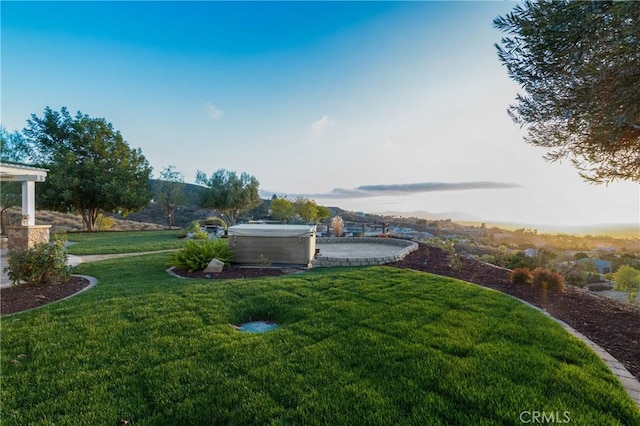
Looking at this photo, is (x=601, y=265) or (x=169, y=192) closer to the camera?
(x=601, y=265)

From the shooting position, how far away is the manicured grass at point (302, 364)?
2018mm

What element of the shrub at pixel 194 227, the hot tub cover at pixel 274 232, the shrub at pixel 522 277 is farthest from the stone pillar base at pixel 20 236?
Result: the shrub at pixel 522 277

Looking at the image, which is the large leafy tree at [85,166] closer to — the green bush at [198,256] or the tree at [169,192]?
the tree at [169,192]

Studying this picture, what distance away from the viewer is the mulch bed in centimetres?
332

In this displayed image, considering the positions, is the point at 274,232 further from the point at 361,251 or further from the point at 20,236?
the point at 20,236

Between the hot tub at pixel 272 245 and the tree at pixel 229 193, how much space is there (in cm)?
1673

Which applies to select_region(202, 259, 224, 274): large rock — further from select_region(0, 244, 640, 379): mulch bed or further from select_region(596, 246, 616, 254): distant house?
select_region(596, 246, 616, 254): distant house

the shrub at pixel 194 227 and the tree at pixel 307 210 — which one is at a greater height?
the tree at pixel 307 210


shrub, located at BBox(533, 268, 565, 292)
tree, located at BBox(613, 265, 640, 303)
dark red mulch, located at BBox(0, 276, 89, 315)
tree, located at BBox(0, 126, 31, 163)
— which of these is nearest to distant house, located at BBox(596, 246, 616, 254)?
tree, located at BBox(613, 265, 640, 303)

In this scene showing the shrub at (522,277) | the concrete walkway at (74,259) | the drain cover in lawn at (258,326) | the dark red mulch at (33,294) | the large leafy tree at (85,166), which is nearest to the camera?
the drain cover in lawn at (258,326)

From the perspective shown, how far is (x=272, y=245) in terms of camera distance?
25.3 feet

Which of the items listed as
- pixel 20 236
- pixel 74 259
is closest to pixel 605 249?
pixel 74 259

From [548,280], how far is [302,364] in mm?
5313

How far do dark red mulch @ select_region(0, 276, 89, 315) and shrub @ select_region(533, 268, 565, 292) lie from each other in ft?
28.6
